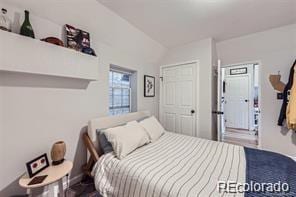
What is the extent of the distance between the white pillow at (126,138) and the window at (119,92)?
842mm

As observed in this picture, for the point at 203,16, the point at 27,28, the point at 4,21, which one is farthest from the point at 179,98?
the point at 4,21

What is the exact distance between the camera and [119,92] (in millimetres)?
2887

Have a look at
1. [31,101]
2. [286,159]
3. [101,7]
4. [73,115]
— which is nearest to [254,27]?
[286,159]

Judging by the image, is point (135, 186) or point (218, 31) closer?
point (135, 186)

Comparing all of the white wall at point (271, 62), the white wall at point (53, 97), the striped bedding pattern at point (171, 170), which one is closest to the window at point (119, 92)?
the white wall at point (53, 97)

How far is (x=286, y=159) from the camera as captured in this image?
1.54 m

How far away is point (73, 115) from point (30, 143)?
1.72 ft

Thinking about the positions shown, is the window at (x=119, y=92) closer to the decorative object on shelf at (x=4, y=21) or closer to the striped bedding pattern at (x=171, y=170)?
the striped bedding pattern at (x=171, y=170)

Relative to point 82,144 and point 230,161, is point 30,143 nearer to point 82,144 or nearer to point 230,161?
point 82,144

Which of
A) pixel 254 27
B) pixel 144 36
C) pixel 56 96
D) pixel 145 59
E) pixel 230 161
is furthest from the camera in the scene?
pixel 145 59

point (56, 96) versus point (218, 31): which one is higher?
point (218, 31)

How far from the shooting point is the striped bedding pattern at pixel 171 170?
1.16m

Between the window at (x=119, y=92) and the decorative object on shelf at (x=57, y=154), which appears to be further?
the window at (x=119, y=92)

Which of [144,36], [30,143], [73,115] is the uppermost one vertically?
[144,36]
